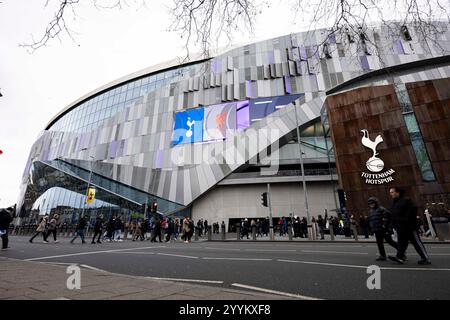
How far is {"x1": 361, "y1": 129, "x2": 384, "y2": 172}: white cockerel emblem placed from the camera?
2031cm

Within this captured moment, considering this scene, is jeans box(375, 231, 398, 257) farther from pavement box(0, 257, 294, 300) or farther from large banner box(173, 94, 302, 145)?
large banner box(173, 94, 302, 145)

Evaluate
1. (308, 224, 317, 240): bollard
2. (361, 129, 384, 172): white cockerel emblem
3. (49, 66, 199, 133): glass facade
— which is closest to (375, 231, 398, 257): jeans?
(308, 224, 317, 240): bollard

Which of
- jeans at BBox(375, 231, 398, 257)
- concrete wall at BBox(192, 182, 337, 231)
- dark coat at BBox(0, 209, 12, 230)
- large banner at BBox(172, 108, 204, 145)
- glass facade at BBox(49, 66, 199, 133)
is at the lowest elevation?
jeans at BBox(375, 231, 398, 257)

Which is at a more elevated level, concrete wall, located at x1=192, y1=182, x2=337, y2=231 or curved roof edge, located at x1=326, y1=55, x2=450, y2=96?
curved roof edge, located at x1=326, y1=55, x2=450, y2=96

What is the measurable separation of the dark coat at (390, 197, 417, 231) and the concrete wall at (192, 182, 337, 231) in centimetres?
2423

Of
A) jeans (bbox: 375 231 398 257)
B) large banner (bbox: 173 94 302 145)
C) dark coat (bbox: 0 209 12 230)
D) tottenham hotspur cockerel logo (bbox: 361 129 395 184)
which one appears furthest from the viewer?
large banner (bbox: 173 94 302 145)

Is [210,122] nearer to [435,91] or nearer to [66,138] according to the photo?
[435,91]

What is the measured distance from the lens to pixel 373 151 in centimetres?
2073

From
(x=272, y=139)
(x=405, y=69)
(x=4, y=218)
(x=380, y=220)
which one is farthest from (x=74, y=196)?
(x=405, y=69)

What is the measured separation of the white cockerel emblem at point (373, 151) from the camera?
800 inches

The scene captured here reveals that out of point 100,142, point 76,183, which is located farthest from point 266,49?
point 76,183

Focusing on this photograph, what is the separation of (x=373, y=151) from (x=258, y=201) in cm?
1367

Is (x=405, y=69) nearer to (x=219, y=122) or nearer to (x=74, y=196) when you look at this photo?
(x=219, y=122)
